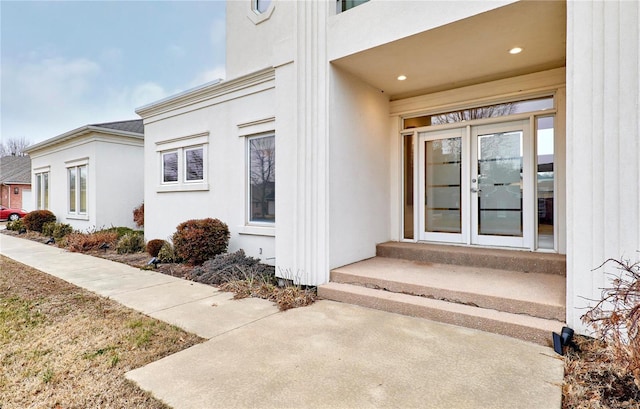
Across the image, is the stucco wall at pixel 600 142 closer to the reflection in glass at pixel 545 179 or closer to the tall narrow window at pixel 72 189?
the reflection in glass at pixel 545 179

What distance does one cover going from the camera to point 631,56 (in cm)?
282

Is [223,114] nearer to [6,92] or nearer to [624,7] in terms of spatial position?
[624,7]

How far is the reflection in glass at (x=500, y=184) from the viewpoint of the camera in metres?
5.37

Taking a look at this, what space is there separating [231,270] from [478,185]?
460 cm

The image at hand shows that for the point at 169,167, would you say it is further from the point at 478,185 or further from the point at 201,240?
the point at 478,185

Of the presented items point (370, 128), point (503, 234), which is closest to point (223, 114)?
point (370, 128)

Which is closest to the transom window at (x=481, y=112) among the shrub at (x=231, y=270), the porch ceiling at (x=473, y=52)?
the porch ceiling at (x=473, y=52)

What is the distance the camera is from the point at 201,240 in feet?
20.6

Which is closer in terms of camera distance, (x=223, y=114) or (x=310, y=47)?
(x=310, y=47)

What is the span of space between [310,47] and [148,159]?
238 inches

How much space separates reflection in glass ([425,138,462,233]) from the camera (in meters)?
5.93

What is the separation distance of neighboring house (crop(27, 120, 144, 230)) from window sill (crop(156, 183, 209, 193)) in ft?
12.4

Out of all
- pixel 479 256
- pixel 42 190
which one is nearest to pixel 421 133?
pixel 479 256

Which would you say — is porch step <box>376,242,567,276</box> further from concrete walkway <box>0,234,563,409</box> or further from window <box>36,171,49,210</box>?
window <box>36,171,49,210</box>
